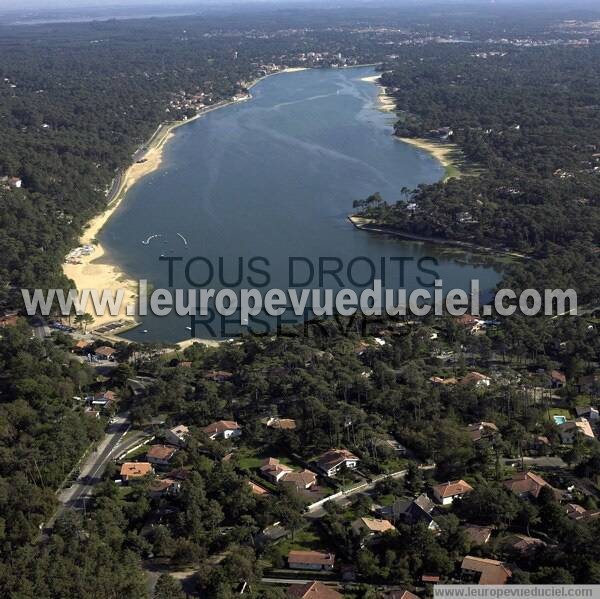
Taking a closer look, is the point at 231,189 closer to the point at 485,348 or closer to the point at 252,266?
the point at 252,266

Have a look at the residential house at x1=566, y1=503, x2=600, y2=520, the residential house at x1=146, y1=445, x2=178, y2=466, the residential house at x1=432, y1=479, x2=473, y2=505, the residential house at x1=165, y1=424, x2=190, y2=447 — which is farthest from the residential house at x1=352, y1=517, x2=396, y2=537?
the residential house at x1=165, y1=424, x2=190, y2=447

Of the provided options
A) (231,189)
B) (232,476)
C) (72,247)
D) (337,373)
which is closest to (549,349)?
(337,373)

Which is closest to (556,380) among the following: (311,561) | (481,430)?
(481,430)

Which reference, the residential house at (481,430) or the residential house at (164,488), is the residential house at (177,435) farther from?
the residential house at (481,430)

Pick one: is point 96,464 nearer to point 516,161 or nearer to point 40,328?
point 40,328

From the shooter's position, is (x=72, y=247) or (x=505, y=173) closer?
(x=72, y=247)
